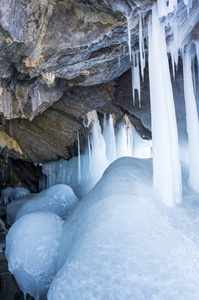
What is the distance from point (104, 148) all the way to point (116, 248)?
6849mm

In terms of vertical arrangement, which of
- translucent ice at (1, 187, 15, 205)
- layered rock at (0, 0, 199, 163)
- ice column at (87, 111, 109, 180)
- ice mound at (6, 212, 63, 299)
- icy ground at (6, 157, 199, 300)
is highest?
layered rock at (0, 0, 199, 163)

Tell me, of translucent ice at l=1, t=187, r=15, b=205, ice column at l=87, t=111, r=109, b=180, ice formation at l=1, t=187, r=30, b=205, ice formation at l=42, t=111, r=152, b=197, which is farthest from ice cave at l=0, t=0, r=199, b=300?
translucent ice at l=1, t=187, r=15, b=205

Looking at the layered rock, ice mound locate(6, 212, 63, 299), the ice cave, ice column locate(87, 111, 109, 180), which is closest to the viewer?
the ice cave

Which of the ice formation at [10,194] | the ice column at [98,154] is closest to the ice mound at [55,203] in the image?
the ice column at [98,154]

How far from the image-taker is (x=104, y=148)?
29.0 ft

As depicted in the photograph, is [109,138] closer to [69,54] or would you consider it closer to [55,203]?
[55,203]

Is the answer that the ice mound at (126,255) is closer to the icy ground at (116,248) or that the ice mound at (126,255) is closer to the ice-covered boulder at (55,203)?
the icy ground at (116,248)

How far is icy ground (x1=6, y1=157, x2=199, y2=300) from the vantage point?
5.84ft

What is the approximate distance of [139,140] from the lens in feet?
29.7

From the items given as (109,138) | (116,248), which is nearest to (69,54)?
(116,248)

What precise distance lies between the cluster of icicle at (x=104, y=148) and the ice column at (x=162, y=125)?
14.0 ft

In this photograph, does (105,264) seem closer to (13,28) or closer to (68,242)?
(68,242)

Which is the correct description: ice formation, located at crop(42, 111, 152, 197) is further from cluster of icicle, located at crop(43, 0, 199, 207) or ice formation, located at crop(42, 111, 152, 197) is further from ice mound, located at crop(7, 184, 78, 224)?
cluster of icicle, located at crop(43, 0, 199, 207)

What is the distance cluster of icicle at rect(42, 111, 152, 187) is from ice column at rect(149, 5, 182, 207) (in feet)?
14.0
